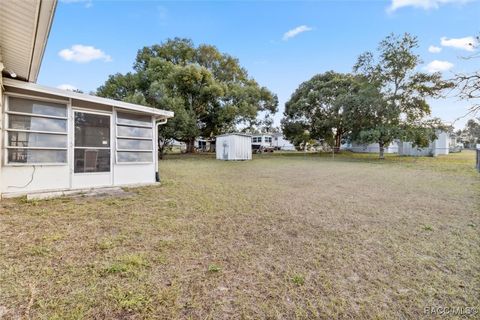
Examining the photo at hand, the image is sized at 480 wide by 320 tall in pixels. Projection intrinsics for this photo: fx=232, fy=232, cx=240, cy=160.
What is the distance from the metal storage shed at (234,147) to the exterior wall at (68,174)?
1029cm

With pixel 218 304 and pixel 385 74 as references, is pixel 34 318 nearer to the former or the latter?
pixel 218 304

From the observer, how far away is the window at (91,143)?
17.4 feet

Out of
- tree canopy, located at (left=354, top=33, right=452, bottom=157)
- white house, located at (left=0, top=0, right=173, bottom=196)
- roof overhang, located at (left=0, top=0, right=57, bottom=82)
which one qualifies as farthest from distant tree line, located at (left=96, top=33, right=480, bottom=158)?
roof overhang, located at (left=0, top=0, right=57, bottom=82)

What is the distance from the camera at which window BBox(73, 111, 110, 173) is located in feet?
17.4

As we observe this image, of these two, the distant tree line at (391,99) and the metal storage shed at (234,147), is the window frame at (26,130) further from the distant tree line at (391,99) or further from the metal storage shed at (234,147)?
the distant tree line at (391,99)

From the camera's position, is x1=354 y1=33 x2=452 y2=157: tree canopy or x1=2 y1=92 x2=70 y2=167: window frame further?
x1=354 y1=33 x2=452 y2=157: tree canopy

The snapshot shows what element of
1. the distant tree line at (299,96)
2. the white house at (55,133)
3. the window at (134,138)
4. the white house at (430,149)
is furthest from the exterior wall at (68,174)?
the white house at (430,149)

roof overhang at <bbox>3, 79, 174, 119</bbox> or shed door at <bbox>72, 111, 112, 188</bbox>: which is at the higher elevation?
roof overhang at <bbox>3, 79, 174, 119</bbox>

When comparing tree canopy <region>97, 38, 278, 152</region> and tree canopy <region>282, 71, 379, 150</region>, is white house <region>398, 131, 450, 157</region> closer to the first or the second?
tree canopy <region>282, 71, 379, 150</region>

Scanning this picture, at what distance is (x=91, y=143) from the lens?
215 inches

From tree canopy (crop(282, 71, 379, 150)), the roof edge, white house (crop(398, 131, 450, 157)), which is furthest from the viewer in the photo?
white house (crop(398, 131, 450, 157))

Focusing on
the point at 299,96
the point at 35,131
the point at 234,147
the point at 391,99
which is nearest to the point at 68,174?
the point at 35,131

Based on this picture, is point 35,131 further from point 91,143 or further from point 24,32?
point 24,32

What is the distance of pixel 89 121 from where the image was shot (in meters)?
5.46
